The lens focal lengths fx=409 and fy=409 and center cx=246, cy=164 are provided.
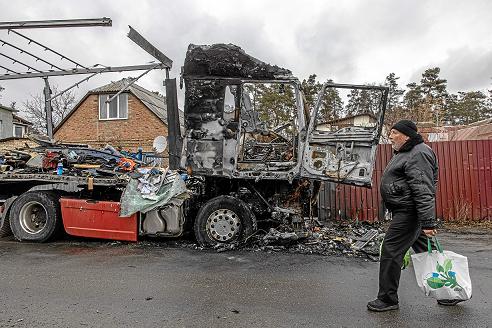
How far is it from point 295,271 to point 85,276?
2.69 meters

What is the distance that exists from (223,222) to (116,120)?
733 inches

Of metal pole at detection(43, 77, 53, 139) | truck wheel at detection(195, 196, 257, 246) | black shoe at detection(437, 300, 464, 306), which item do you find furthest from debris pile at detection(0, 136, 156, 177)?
black shoe at detection(437, 300, 464, 306)

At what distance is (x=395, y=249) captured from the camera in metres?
3.90

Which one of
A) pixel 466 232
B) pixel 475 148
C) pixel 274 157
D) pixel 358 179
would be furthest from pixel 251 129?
pixel 475 148

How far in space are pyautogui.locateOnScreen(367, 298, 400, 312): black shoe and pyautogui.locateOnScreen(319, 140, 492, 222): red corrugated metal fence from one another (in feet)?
18.7

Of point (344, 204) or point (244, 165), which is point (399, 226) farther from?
point (344, 204)

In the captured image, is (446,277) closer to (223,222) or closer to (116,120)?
(223,222)

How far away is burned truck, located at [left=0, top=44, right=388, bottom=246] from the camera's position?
6.47 meters

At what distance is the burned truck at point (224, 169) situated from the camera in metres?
6.47

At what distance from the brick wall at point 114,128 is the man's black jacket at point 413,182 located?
64.6ft

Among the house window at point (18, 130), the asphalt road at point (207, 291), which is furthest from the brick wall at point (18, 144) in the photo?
the house window at point (18, 130)

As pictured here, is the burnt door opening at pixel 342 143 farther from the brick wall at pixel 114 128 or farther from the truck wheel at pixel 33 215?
the brick wall at pixel 114 128

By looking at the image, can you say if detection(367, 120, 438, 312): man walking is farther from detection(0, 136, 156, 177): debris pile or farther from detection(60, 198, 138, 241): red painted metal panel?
detection(0, 136, 156, 177): debris pile

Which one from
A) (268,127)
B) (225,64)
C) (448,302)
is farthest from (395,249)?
(225,64)
